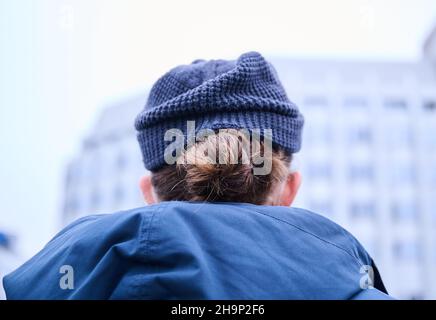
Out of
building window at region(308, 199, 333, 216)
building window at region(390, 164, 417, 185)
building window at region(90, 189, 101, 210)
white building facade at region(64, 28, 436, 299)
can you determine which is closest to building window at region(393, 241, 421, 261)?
white building facade at region(64, 28, 436, 299)

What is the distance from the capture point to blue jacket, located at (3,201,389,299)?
0.79 meters

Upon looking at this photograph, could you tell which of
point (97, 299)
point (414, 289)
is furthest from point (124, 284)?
point (414, 289)

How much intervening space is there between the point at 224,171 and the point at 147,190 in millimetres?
300

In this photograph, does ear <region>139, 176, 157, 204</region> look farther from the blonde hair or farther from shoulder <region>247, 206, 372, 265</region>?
shoulder <region>247, 206, 372, 265</region>

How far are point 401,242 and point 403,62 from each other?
11.8m

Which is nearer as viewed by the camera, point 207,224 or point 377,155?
A: point 207,224

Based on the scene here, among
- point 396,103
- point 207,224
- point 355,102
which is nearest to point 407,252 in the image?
point 396,103

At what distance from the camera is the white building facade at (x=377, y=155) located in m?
26.4

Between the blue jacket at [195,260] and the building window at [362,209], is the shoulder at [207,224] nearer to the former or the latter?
the blue jacket at [195,260]

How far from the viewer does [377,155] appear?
2781 cm

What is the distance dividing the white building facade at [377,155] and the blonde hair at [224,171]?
2497 centimetres

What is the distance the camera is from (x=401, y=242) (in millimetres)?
26453

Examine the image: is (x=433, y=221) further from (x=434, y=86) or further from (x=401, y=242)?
(x=434, y=86)

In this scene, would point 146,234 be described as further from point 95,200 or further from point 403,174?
point 95,200
